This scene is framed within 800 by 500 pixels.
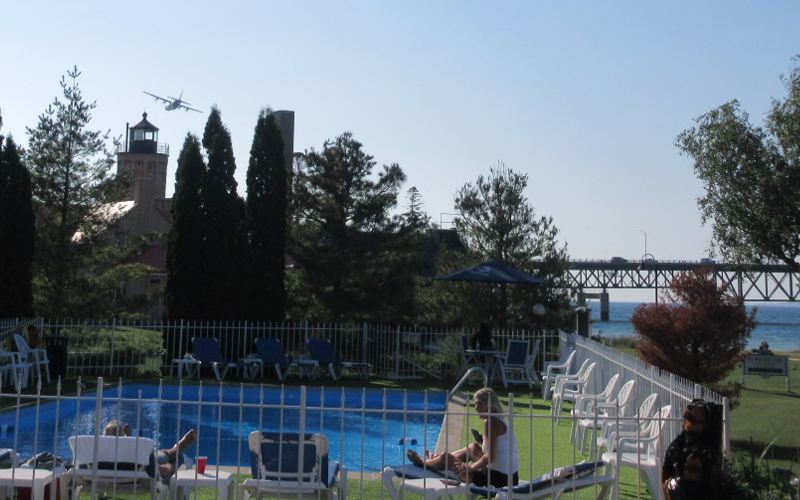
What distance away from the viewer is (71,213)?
84.8ft

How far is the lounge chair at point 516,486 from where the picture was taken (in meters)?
6.62

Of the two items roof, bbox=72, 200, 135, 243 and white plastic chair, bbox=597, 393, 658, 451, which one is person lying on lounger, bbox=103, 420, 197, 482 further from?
roof, bbox=72, 200, 135, 243

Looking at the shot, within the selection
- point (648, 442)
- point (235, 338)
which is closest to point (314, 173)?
point (235, 338)

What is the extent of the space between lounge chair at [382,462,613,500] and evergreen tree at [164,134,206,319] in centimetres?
1629

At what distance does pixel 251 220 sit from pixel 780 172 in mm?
12964

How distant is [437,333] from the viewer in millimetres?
21125

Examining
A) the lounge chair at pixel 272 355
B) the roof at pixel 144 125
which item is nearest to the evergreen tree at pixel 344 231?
the lounge chair at pixel 272 355

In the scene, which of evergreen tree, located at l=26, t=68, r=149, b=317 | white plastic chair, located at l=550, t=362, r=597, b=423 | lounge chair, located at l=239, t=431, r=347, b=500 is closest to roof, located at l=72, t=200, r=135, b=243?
evergreen tree, located at l=26, t=68, r=149, b=317

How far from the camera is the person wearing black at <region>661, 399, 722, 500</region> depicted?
598 centimetres

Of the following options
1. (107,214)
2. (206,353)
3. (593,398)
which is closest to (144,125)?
(107,214)

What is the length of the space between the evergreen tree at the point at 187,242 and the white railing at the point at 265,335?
0.52m

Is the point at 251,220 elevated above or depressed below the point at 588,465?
above

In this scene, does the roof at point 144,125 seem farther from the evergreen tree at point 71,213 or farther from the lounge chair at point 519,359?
the lounge chair at point 519,359

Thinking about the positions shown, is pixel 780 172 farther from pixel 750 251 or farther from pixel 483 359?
pixel 483 359
